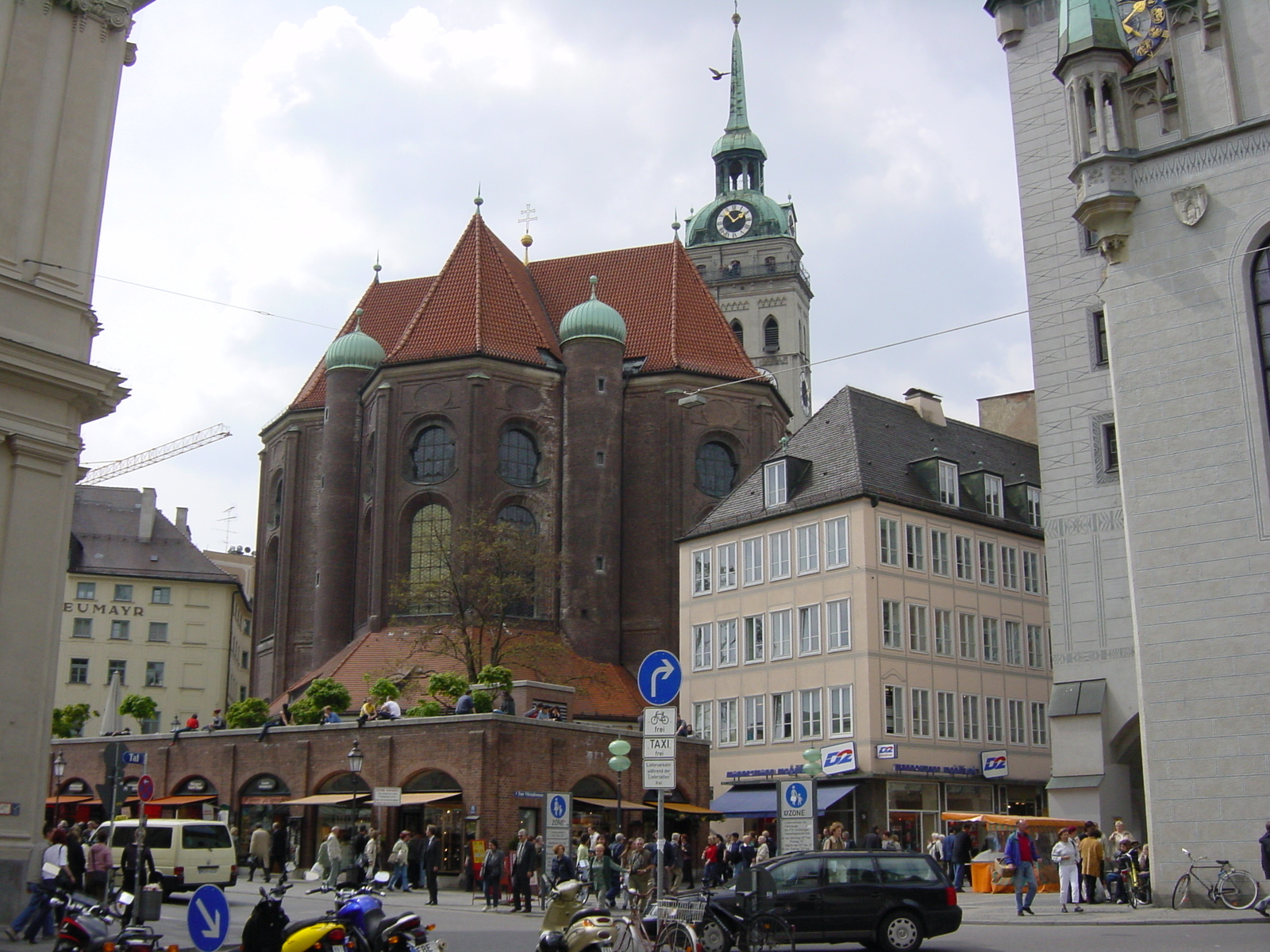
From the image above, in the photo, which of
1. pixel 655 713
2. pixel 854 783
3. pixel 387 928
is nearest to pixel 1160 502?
pixel 655 713

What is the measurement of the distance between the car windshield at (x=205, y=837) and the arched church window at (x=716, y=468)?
29.6m

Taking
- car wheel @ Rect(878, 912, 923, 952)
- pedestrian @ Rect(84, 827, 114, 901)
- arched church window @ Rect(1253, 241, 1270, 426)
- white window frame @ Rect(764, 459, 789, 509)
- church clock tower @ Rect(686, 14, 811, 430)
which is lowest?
car wheel @ Rect(878, 912, 923, 952)

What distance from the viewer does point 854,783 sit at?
39.6 m

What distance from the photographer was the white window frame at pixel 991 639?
145 feet

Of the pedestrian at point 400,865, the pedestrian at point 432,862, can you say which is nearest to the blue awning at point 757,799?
the pedestrian at point 400,865

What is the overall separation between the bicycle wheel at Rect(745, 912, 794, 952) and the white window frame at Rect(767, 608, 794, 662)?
86.9 feet

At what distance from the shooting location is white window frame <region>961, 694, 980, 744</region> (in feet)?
140

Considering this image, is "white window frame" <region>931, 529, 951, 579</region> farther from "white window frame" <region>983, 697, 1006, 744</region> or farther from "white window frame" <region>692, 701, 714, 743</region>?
"white window frame" <region>692, 701, 714, 743</region>

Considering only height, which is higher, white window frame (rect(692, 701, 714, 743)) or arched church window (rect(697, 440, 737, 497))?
arched church window (rect(697, 440, 737, 497))

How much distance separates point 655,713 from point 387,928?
11.1 feet

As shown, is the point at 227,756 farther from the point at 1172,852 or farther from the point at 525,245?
the point at 525,245

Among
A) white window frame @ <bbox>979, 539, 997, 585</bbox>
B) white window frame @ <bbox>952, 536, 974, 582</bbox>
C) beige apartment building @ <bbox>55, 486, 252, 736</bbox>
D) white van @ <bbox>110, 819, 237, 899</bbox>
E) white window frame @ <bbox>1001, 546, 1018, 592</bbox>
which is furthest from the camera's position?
beige apartment building @ <bbox>55, 486, 252, 736</bbox>

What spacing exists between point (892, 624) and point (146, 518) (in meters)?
42.6

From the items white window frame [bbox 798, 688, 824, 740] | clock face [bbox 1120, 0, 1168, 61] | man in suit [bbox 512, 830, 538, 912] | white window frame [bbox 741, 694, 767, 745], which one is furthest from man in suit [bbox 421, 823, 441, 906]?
clock face [bbox 1120, 0, 1168, 61]
